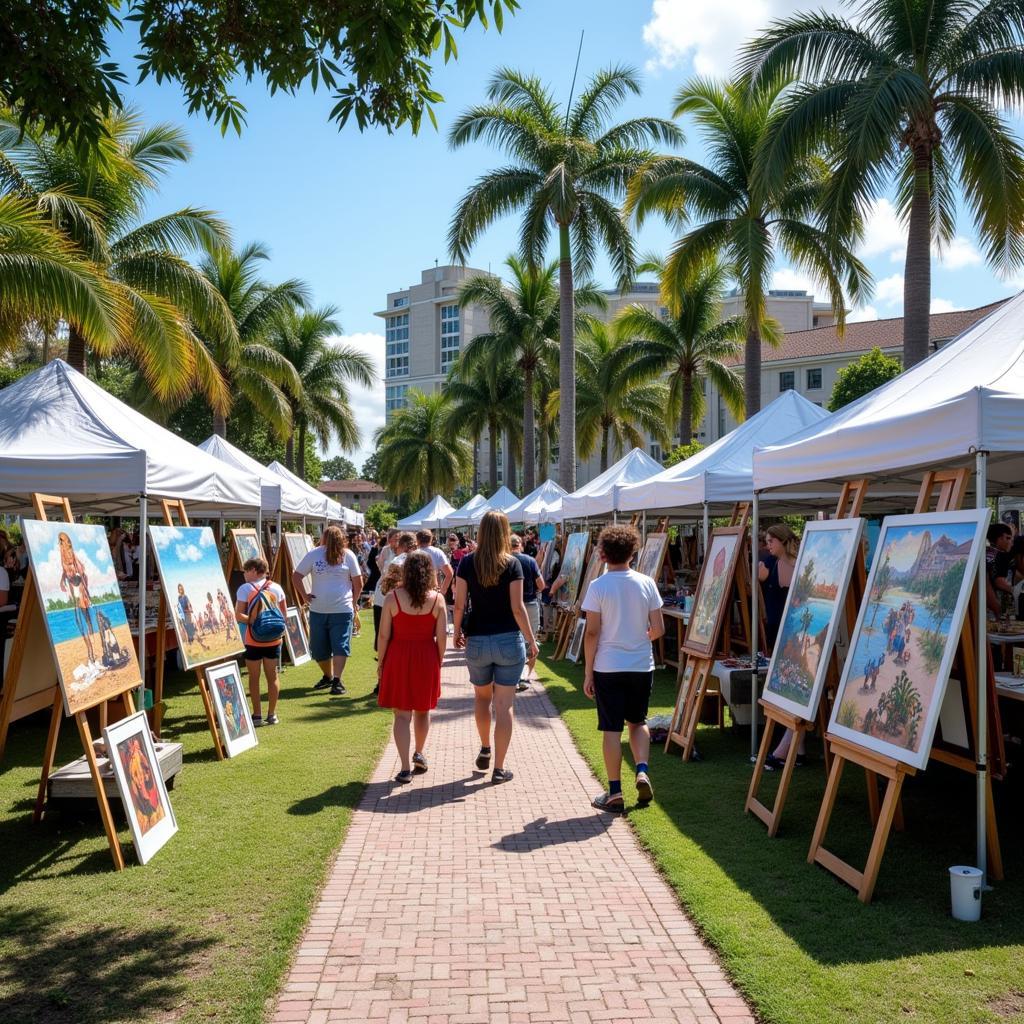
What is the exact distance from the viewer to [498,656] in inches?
282

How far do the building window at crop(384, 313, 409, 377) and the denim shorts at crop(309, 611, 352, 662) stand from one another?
129692 mm

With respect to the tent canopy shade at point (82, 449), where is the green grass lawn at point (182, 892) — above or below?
below

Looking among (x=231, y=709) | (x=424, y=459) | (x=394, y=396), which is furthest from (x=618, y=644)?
(x=394, y=396)

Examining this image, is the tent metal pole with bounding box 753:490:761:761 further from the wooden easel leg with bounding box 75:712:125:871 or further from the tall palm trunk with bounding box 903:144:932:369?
the tall palm trunk with bounding box 903:144:932:369

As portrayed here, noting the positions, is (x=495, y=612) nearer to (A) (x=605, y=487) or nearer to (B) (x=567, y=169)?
(A) (x=605, y=487)

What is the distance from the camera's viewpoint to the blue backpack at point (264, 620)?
909 centimetres

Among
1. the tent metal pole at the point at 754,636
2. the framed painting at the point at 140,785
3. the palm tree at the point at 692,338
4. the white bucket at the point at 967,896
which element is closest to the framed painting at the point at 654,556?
the tent metal pole at the point at 754,636

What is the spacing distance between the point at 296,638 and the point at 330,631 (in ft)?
14.0

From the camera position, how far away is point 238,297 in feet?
110

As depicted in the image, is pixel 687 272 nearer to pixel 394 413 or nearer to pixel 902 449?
pixel 902 449

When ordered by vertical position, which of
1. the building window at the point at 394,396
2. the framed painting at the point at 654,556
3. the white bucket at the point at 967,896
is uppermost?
the building window at the point at 394,396

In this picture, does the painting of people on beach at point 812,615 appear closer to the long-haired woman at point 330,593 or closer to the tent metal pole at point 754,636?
the tent metal pole at point 754,636

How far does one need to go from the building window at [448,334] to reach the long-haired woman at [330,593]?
11483 cm

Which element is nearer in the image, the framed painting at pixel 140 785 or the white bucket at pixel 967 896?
the white bucket at pixel 967 896
